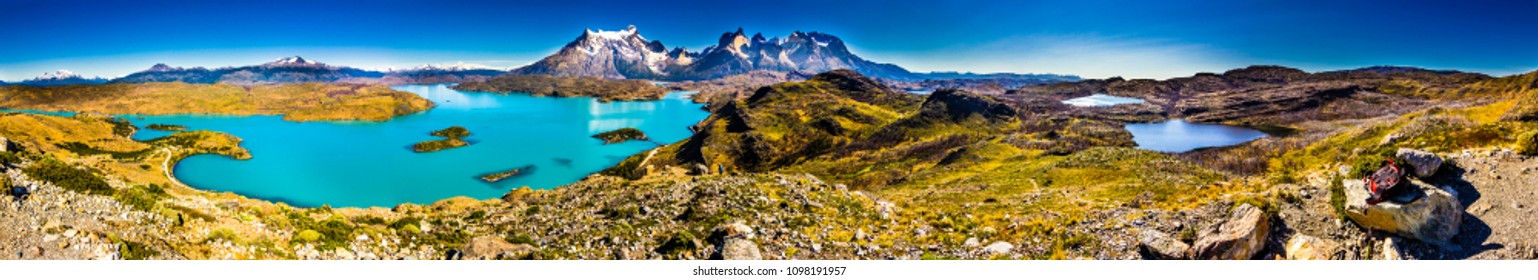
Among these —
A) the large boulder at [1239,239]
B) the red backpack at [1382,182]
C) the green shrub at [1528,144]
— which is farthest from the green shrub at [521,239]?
the green shrub at [1528,144]

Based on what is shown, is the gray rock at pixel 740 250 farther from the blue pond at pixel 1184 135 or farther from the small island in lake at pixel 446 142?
the small island in lake at pixel 446 142

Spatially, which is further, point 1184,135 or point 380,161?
point 1184,135

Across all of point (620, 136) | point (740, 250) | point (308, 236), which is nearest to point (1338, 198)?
point (740, 250)

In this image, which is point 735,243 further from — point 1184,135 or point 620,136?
point 1184,135

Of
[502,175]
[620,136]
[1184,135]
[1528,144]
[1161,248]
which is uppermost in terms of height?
[1528,144]

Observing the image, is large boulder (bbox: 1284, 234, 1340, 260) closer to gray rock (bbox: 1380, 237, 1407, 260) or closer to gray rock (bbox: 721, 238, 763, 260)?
gray rock (bbox: 1380, 237, 1407, 260)

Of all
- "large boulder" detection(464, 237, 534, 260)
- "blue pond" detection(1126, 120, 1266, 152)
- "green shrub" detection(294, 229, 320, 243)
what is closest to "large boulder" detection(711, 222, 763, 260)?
"large boulder" detection(464, 237, 534, 260)

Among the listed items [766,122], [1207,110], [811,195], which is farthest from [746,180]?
[1207,110]
